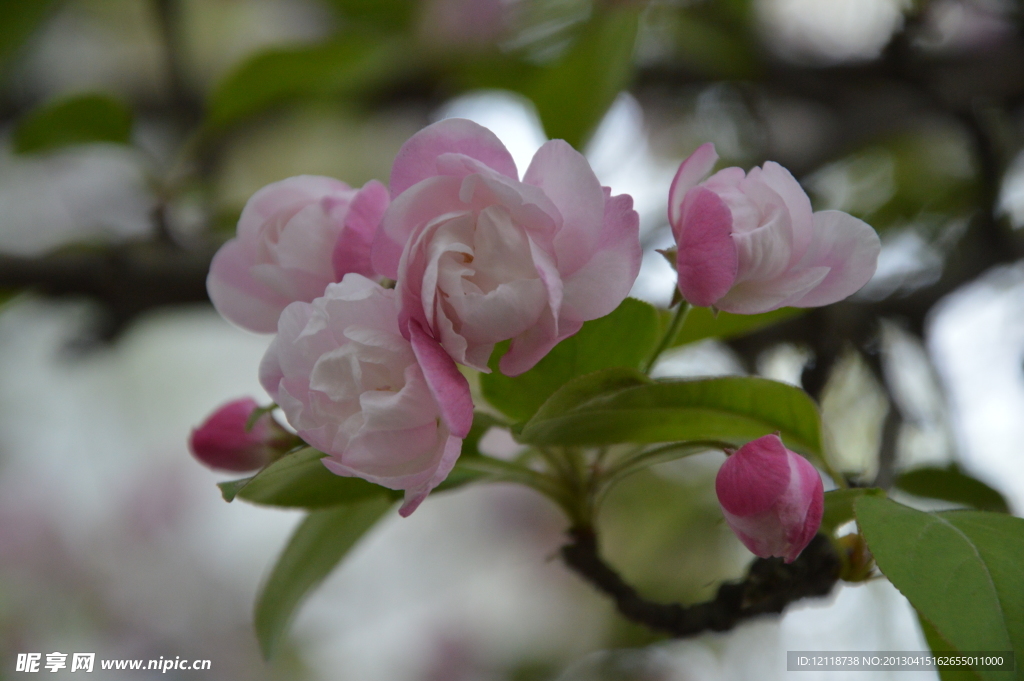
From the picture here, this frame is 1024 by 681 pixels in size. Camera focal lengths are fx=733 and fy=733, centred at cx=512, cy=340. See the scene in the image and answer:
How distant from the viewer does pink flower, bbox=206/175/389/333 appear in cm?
36

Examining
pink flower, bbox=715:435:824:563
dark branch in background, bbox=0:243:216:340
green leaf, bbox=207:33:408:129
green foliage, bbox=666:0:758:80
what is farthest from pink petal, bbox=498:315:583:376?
green foliage, bbox=666:0:758:80

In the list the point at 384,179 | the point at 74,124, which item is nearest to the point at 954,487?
the point at 74,124

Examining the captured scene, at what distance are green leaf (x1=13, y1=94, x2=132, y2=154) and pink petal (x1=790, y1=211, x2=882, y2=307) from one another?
2.61ft

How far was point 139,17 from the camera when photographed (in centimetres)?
220

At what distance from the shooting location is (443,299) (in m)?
0.32

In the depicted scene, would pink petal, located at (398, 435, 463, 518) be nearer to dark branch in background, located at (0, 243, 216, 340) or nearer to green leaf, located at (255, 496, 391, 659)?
green leaf, located at (255, 496, 391, 659)

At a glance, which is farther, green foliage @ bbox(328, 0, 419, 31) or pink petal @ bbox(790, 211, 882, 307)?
green foliage @ bbox(328, 0, 419, 31)

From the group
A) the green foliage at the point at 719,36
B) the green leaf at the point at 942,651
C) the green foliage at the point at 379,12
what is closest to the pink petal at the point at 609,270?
the green leaf at the point at 942,651

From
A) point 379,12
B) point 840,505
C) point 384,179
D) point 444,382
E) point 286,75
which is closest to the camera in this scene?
point 444,382

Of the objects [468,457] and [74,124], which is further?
[74,124]

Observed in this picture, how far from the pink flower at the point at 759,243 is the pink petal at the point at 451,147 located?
0.29ft

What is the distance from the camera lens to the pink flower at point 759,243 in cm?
34

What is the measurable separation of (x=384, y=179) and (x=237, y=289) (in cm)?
139

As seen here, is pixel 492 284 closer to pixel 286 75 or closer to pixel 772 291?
pixel 772 291
